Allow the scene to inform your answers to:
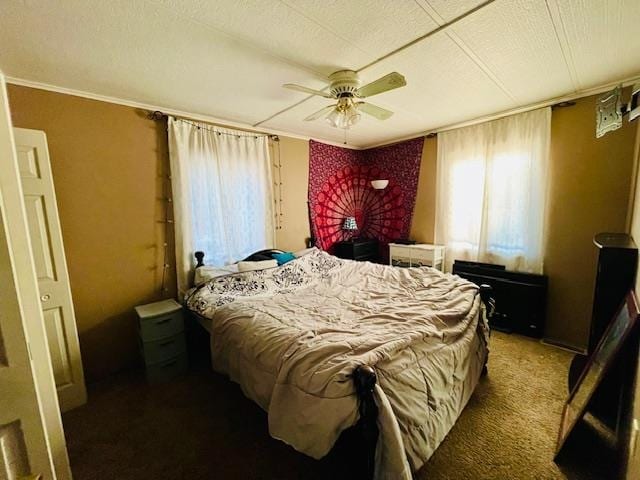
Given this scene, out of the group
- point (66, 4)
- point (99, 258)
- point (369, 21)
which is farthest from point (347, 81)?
point (99, 258)

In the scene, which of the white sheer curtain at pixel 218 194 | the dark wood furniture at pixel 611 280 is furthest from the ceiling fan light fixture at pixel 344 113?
the dark wood furniture at pixel 611 280

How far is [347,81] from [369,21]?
502mm

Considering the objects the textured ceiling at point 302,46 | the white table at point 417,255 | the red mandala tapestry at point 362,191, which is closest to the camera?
the textured ceiling at point 302,46

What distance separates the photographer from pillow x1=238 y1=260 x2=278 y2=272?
2.82m

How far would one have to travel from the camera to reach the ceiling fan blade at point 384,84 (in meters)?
1.62

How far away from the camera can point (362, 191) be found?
4.61 m

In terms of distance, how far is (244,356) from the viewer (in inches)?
69.2

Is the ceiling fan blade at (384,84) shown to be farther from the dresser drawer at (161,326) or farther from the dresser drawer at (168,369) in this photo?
the dresser drawer at (168,369)

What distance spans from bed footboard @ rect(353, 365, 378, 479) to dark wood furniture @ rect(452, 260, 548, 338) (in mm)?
2584

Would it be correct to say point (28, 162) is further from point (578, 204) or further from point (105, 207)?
point (578, 204)

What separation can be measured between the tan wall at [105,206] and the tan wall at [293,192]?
55.3 inches

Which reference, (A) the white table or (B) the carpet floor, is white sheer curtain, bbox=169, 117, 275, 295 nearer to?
(B) the carpet floor

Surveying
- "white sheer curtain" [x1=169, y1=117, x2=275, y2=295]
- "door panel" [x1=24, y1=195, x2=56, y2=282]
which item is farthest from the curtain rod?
"door panel" [x1=24, y1=195, x2=56, y2=282]

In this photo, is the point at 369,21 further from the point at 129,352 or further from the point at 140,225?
the point at 129,352
